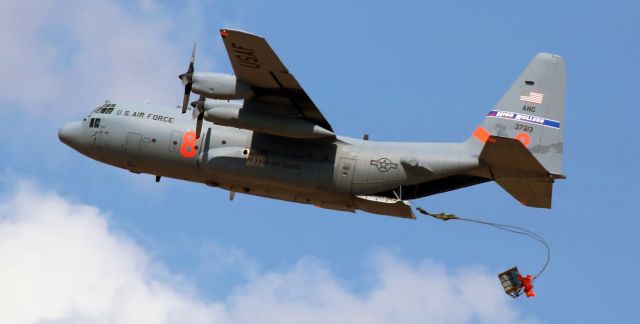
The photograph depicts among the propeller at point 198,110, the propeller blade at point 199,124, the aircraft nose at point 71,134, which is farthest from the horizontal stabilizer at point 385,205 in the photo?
the aircraft nose at point 71,134

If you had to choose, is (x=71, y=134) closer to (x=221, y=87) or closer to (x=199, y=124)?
(x=199, y=124)

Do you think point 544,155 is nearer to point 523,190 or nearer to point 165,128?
point 523,190

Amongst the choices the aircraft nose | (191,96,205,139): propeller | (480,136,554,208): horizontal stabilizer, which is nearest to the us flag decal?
(480,136,554,208): horizontal stabilizer

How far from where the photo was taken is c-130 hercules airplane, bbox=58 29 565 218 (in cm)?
3553

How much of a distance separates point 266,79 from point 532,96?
27.0 ft

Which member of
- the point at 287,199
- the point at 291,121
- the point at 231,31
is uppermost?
the point at 231,31

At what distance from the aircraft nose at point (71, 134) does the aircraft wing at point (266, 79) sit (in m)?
6.50

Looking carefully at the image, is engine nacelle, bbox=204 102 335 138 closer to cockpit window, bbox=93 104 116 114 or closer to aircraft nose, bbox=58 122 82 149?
cockpit window, bbox=93 104 116 114

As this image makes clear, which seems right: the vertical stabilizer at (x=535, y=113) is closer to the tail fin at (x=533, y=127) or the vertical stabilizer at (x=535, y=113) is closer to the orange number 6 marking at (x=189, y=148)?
Answer: the tail fin at (x=533, y=127)

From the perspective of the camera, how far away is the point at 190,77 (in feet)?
119

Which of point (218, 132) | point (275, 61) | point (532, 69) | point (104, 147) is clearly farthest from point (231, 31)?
point (532, 69)

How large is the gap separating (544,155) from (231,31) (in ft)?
32.8

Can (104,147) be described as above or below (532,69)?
below

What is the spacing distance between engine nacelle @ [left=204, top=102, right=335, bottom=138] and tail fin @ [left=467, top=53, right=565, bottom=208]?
4.90 metres
